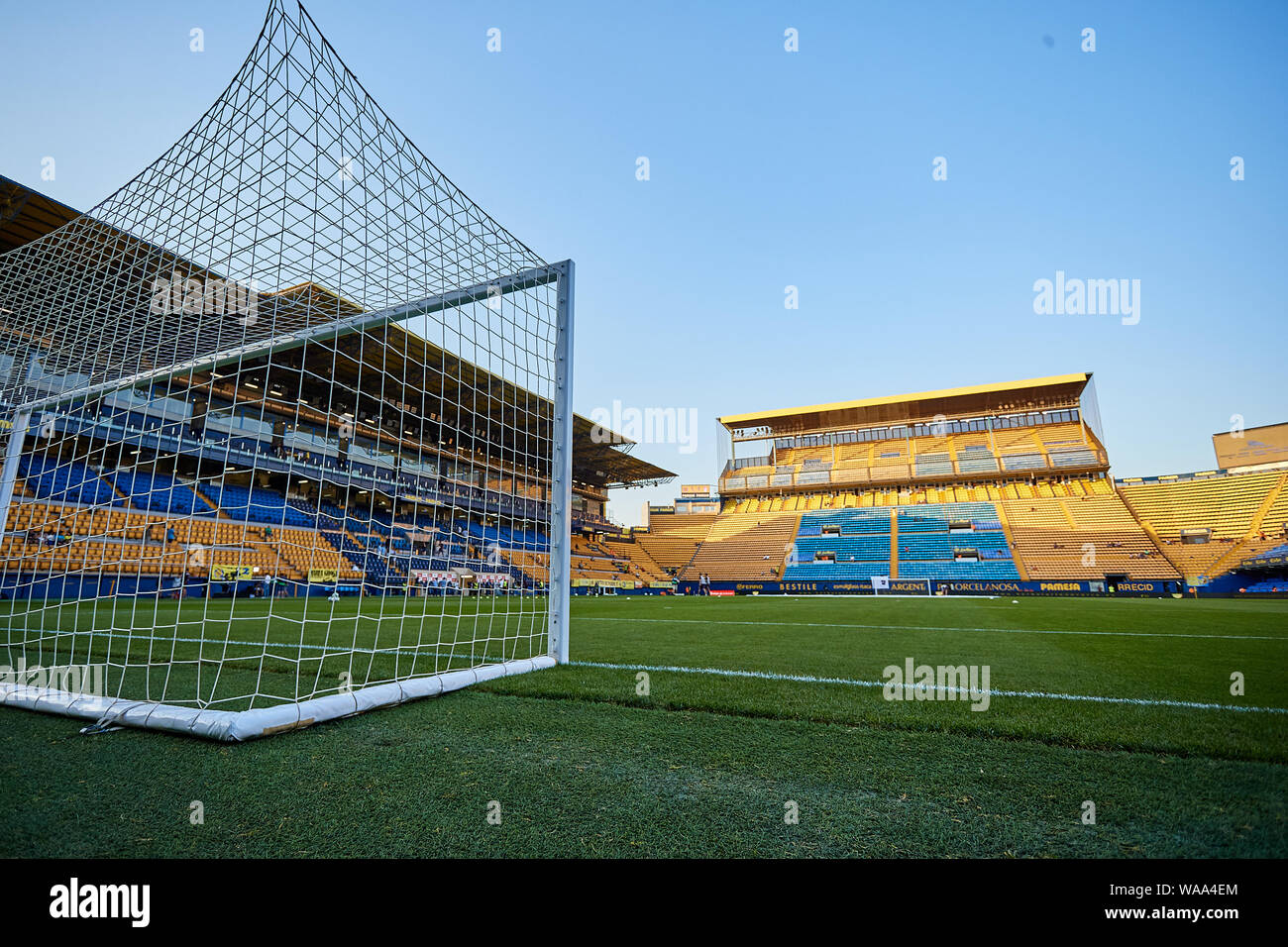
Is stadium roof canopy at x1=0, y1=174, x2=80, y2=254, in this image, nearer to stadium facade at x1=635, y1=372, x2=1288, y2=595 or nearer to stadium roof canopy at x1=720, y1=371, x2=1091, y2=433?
stadium facade at x1=635, y1=372, x2=1288, y2=595

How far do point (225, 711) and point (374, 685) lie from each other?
692 millimetres

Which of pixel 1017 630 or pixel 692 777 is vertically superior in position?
pixel 692 777

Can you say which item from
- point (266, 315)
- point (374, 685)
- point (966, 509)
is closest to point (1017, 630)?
point (374, 685)

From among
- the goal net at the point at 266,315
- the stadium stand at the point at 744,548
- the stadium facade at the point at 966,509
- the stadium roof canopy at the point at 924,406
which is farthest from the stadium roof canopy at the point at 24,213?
the stadium roof canopy at the point at 924,406

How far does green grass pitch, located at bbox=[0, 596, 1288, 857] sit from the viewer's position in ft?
4.79

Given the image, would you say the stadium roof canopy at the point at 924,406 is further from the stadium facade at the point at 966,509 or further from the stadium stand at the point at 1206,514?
the stadium stand at the point at 1206,514

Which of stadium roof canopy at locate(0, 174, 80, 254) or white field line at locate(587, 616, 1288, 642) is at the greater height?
stadium roof canopy at locate(0, 174, 80, 254)

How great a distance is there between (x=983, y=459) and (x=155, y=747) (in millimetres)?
42365

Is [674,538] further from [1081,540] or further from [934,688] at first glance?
[934,688]

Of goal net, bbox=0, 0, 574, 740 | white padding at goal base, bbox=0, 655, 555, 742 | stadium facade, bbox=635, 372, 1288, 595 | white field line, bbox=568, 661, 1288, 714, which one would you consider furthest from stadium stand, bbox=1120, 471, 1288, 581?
white padding at goal base, bbox=0, 655, 555, 742

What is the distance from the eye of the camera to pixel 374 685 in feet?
10.3

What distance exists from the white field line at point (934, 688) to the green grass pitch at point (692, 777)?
4cm

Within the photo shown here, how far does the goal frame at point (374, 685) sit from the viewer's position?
99.6 inches
